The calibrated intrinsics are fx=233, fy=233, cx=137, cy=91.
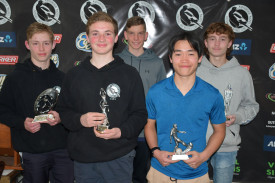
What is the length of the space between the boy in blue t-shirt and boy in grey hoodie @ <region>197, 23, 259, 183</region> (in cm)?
49

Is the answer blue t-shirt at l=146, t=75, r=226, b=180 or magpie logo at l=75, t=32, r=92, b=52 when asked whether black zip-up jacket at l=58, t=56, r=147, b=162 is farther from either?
magpie logo at l=75, t=32, r=92, b=52

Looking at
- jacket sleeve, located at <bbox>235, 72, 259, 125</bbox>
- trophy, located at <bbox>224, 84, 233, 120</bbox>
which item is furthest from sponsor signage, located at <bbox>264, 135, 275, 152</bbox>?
trophy, located at <bbox>224, 84, 233, 120</bbox>

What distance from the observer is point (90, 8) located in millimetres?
4281

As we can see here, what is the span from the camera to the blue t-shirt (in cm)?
206

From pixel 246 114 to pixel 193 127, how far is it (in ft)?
3.12

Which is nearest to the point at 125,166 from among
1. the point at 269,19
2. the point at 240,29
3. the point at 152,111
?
the point at 152,111

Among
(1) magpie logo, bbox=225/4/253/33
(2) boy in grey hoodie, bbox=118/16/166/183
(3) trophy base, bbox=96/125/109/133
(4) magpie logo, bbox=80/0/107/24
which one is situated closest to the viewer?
(3) trophy base, bbox=96/125/109/133

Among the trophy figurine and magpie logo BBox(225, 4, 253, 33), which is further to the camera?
magpie logo BBox(225, 4, 253, 33)

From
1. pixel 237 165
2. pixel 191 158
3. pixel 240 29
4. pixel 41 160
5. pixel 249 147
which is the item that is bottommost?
pixel 237 165

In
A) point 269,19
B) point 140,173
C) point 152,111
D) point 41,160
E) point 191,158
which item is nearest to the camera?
point 191,158

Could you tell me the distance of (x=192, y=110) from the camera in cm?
206

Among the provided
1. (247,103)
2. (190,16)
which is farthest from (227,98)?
(190,16)

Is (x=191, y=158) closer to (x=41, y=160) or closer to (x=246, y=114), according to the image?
(x=246, y=114)

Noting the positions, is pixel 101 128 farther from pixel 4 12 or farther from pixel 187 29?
pixel 4 12
